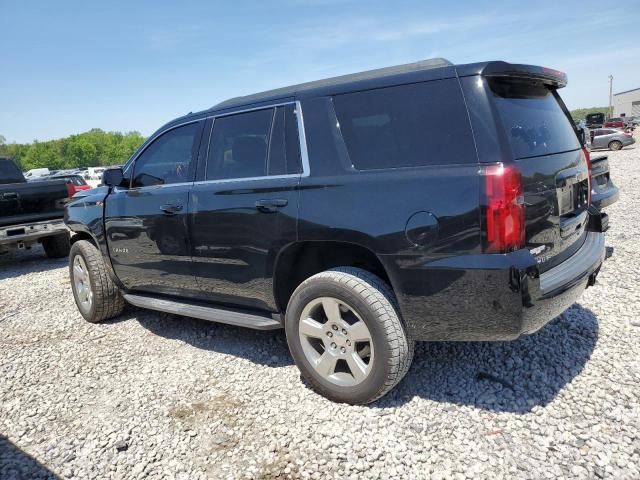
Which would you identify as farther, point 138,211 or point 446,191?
point 138,211

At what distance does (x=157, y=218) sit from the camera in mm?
3812

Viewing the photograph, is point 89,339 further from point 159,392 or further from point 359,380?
point 359,380

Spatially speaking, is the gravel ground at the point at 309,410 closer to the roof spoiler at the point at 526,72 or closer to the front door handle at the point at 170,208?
the front door handle at the point at 170,208

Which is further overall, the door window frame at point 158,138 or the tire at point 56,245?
the tire at point 56,245

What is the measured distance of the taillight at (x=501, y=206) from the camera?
2.29 meters

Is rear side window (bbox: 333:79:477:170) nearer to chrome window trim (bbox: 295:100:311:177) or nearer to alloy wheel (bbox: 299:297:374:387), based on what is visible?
chrome window trim (bbox: 295:100:311:177)

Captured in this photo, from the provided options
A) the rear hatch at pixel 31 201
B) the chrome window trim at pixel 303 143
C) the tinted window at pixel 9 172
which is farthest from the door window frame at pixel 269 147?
the tinted window at pixel 9 172

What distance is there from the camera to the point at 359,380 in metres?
2.79

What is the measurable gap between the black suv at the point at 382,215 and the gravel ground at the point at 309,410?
1.22 ft

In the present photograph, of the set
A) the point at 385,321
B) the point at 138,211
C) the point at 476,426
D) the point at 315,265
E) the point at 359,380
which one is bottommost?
the point at 476,426

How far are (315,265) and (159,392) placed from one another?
1.41 meters

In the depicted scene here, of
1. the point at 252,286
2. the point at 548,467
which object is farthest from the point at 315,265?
the point at 548,467

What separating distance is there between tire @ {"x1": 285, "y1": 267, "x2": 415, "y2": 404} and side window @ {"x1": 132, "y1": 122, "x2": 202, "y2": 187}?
1503mm

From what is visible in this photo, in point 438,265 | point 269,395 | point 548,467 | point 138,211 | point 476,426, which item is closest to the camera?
point 548,467
